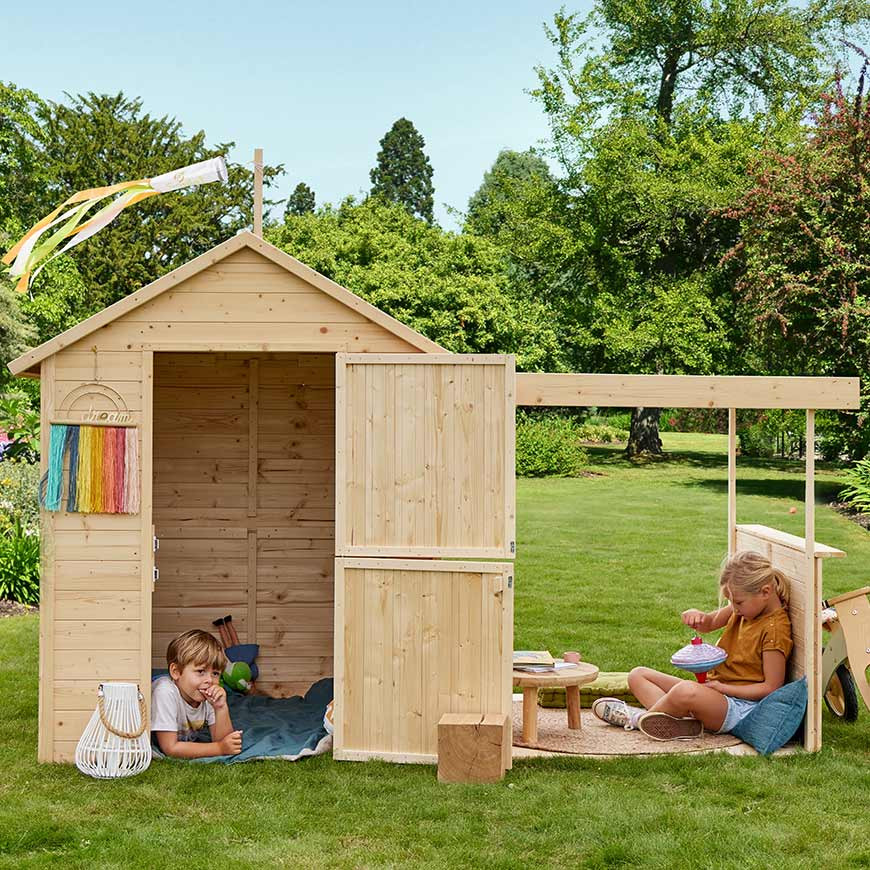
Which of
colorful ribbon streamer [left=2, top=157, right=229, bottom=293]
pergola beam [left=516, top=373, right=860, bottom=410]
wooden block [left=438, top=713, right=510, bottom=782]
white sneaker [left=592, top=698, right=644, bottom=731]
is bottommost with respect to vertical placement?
white sneaker [left=592, top=698, right=644, bottom=731]

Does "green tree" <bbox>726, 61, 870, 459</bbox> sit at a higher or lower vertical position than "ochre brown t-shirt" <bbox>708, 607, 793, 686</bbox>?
higher

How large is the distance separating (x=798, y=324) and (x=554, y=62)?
14.2 meters

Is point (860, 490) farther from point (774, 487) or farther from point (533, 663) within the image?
point (533, 663)

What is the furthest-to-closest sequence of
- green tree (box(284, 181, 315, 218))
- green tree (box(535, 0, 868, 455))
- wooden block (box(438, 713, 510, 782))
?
green tree (box(284, 181, 315, 218))
green tree (box(535, 0, 868, 455))
wooden block (box(438, 713, 510, 782))

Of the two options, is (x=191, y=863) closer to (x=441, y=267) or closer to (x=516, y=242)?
(x=441, y=267)

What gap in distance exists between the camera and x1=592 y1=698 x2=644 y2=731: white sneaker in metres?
7.65

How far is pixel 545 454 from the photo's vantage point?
83.3 ft

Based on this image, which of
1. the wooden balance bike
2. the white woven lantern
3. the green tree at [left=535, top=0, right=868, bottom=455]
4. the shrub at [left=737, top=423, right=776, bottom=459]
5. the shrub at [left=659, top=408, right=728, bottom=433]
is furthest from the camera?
the shrub at [left=659, top=408, right=728, bottom=433]

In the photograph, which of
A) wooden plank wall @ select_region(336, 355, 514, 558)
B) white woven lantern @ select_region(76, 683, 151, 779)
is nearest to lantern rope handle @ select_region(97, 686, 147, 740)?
white woven lantern @ select_region(76, 683, 151, 779)

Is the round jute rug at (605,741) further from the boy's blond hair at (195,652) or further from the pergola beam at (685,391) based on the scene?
the pergola beam at (685,391)

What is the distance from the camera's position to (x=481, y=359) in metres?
6.62

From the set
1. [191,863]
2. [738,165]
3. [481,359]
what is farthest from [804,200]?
[191,863]

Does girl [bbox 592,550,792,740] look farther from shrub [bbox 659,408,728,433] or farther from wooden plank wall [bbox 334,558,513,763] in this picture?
shrub [bbox 659,408,728,433]

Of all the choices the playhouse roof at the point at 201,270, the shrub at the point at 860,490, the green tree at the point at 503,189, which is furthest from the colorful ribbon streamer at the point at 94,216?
the green tree at the point at 503,189
